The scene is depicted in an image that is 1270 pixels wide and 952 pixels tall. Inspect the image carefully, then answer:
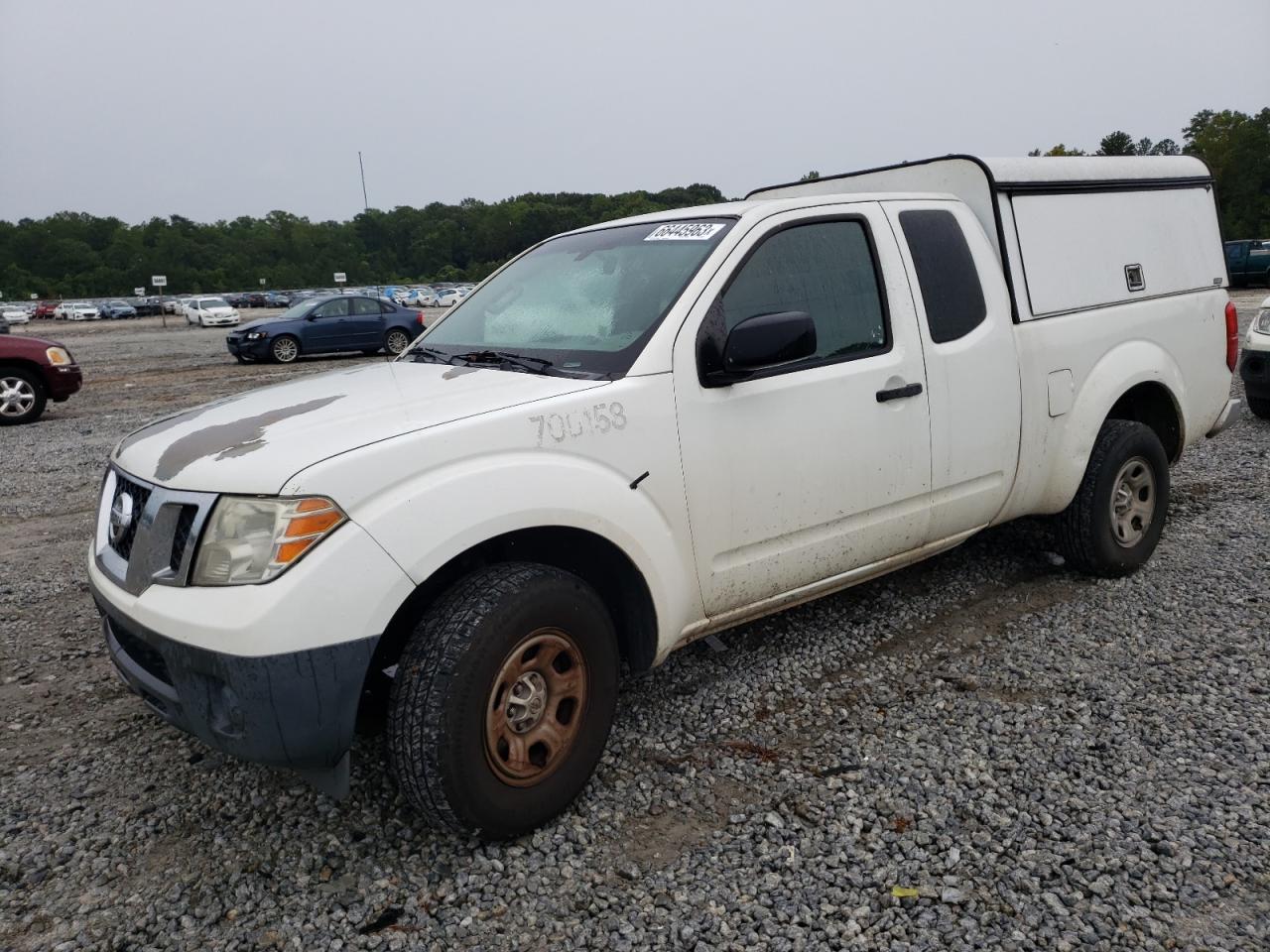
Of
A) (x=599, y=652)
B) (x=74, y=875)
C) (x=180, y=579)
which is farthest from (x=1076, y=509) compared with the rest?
(x=74, y=875)

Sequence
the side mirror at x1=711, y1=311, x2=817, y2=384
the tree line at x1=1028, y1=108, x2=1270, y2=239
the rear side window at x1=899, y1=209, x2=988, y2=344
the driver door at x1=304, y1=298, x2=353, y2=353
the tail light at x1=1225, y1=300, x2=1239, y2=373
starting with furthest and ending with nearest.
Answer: the tree line at x1=1028, y1=108, x2=1270, y2=239
the driver door at x1=304, y1=298, x2=353, y2=353
the tail light at x1=1225, y1=300, x2=1239, y2=373
the rear side window at x1=899, y1=209, x2=988, y2=344
the side mirror at x1=711, y1=311, x2=817, y2=384

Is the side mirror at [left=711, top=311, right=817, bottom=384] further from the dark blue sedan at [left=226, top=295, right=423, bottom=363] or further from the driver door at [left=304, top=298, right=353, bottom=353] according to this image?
the driver door at [left=304, top=298, right=353, bottom=353]

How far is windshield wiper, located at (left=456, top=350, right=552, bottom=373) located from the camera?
311 centimetres

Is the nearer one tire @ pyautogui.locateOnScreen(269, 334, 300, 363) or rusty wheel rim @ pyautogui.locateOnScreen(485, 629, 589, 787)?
rusty wheel rim @ pyautogui.locateOnScreen(485, 629, 589, 787)

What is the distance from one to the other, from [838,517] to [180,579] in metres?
2.14

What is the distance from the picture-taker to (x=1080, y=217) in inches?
170

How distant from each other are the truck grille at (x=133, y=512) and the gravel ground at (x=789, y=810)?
858 mm

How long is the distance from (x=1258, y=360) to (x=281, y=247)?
144817 mm

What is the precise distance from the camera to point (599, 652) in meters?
2.78

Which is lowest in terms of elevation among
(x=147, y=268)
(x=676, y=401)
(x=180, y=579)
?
(x=180, y=579)

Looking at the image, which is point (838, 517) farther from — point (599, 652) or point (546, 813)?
point (546, 813)

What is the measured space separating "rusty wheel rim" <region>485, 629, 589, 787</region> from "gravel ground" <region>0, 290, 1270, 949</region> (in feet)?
0.77

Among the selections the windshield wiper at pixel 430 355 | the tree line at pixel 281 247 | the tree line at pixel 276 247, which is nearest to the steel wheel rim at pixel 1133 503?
the windshield wiper at pixel 430 355


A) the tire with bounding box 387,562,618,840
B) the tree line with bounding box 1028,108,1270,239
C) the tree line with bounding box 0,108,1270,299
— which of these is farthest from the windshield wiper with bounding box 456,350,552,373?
the tree line with bounding box 0,108,1270,299
